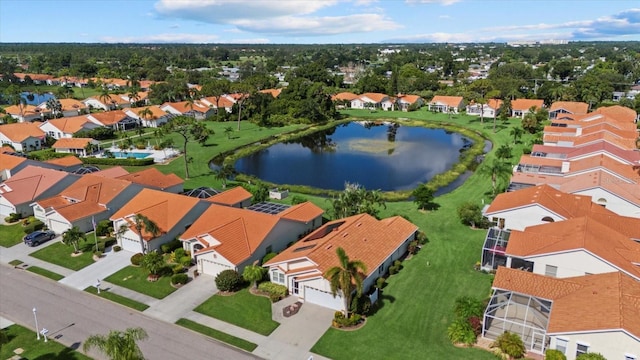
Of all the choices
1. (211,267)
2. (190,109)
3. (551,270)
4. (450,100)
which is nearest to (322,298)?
(211,267)

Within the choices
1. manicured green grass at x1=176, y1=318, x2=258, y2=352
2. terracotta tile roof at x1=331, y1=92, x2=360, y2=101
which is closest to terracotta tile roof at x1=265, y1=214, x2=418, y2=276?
manicured green grass at x1=176, y1=318, x2=258, y2=352

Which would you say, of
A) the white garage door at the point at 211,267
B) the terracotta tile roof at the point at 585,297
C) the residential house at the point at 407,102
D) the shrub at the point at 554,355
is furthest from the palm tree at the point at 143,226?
the residential house at the point at 407,102

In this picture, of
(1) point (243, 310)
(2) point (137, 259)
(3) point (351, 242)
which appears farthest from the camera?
(2) point (137, 259)

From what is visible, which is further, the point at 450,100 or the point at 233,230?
the point at 450,100

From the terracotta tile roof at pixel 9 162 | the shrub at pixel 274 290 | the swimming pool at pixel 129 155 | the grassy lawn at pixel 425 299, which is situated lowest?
the grassy lawn at pixel 425 299

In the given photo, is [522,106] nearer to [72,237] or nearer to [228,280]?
[228,280]

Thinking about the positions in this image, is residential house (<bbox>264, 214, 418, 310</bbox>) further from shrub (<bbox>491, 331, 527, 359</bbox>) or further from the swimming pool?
the swimming pool

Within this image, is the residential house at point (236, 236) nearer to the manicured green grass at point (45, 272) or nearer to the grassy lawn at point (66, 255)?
the grassy lawn at point (66, 255)
